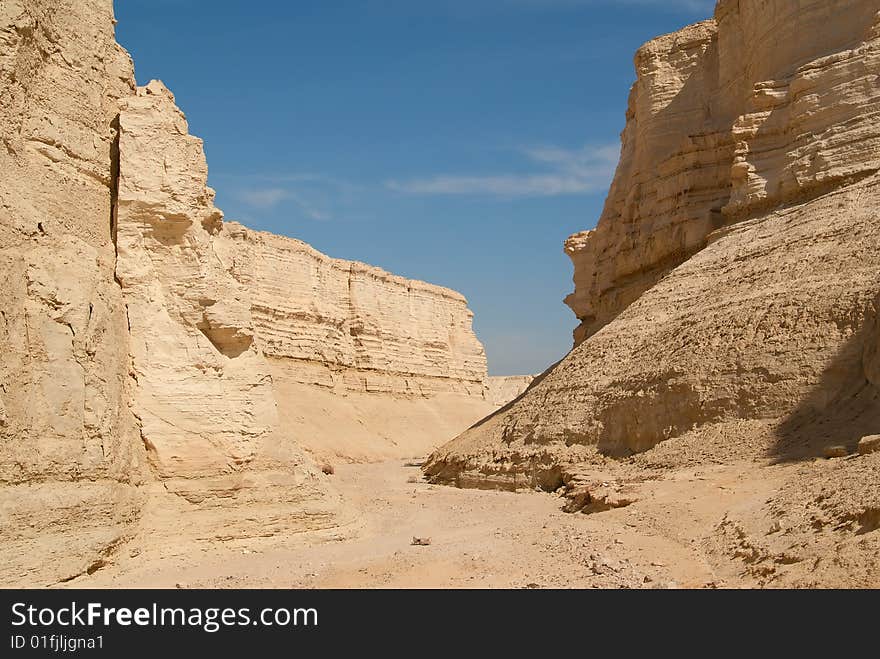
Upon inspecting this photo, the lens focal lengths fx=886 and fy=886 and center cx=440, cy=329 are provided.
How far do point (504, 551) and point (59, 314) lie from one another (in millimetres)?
6052

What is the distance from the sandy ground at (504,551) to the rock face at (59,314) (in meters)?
0.70

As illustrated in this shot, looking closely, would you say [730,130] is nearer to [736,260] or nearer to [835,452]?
[736,260]

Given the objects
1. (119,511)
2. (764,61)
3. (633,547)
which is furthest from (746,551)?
(764,61)

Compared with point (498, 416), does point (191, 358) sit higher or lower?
lower

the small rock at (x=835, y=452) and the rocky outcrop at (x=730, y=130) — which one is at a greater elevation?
the rocky outcrop at (x=730, y=130)

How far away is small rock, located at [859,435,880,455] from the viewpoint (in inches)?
439

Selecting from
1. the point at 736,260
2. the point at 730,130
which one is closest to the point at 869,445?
the point at 736,260

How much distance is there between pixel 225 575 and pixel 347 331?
3262cm

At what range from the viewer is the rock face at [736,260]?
15.3m

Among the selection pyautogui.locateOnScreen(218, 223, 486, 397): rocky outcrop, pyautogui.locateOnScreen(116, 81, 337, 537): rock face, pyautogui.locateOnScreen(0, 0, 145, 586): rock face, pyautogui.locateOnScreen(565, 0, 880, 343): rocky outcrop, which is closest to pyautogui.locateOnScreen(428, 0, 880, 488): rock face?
pyautogui.locateOnScreen(565, 0, 880, 343): rocky outcrop

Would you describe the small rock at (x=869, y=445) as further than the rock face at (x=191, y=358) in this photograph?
Yes

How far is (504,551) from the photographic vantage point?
1136 cm

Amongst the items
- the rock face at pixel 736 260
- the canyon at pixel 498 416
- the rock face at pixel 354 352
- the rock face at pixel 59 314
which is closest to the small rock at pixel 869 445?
the canyon at pixel 498 416

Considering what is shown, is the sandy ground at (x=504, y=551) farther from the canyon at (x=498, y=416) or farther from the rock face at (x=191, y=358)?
the rock face at (x=191, y=358)
